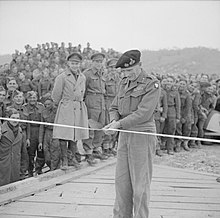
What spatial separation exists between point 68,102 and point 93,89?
0.51 meters

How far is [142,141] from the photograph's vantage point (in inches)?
99.3

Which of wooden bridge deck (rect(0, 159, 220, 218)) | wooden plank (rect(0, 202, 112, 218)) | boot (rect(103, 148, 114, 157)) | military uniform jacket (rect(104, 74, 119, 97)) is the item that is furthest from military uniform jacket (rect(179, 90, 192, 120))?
wooden plank (rect(0, 202, 112, 218))

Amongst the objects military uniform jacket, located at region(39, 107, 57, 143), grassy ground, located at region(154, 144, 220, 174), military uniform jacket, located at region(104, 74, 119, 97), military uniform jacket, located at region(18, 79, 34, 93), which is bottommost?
grassy ground, located at region(154, 144, 220, 174)

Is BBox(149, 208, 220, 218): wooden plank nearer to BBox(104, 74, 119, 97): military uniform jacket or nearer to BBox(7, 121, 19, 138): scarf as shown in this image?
BBox(7, 121, 19, 138): scarf

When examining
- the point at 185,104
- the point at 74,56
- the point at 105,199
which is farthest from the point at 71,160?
the point at 185,104

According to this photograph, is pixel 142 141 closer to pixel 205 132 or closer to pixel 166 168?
pixel 166 168

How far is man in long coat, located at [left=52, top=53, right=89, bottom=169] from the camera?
4070mm

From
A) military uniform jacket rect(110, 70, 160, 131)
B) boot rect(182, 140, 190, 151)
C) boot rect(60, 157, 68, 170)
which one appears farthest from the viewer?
boot rect(182, 140, 190, 151)

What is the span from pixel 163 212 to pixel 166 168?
1.61 metres

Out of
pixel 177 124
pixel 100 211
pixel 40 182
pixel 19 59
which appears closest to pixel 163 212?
pixel 100 211

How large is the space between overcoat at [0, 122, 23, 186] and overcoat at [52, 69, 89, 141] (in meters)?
0.45

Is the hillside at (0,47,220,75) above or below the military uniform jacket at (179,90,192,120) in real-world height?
above

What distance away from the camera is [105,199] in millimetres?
3396

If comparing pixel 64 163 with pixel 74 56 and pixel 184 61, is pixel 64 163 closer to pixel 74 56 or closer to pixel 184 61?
pixel 74 56
